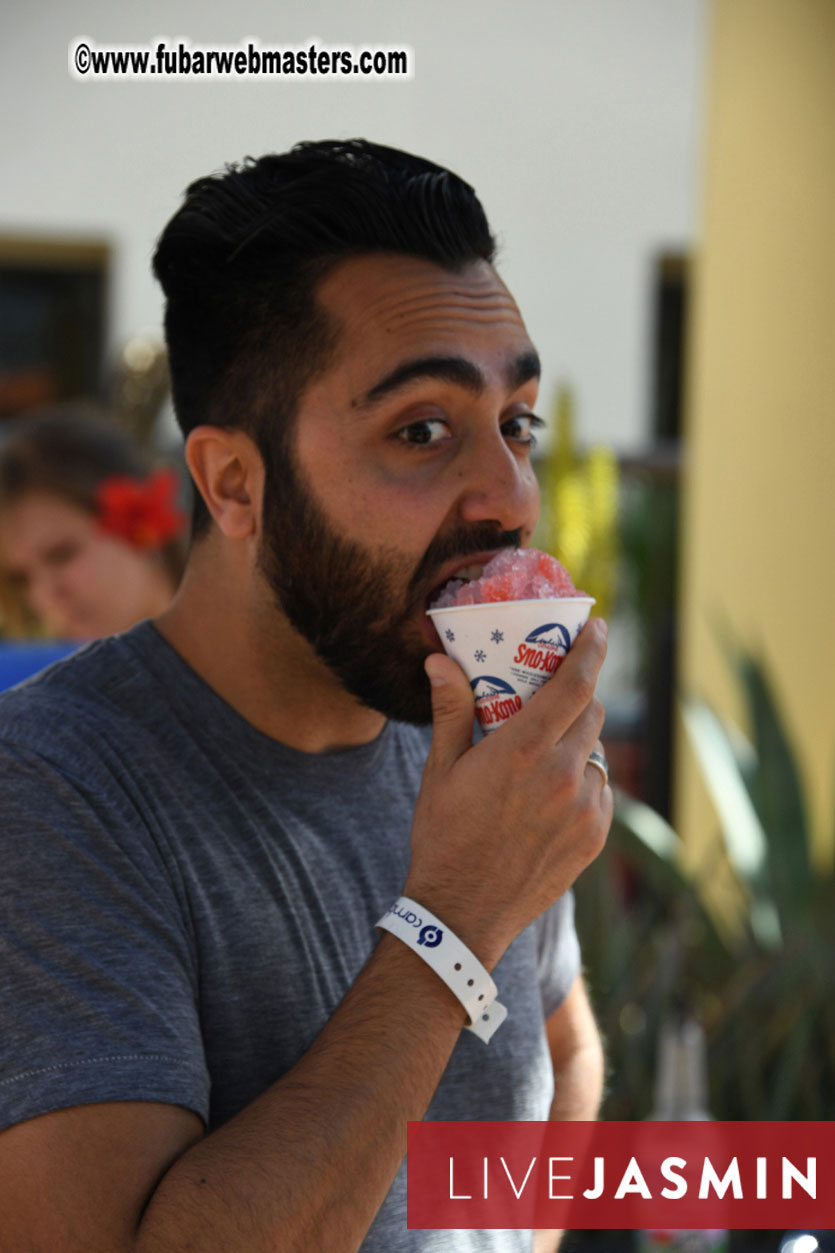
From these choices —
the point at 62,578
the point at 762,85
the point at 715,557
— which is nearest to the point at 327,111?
the point at 762,85

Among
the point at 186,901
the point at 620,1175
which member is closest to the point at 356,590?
the point at 186,901

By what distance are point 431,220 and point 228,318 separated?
218mm

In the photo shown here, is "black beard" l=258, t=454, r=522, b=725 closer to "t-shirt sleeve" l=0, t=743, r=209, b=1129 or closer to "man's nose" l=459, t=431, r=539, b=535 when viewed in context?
"man's nose" l=459, t=431, r=539, b=535

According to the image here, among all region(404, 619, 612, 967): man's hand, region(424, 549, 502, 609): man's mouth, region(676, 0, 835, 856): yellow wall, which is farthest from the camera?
region(676, 0, 835, 856): yellow wall

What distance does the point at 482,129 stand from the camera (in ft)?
21.9

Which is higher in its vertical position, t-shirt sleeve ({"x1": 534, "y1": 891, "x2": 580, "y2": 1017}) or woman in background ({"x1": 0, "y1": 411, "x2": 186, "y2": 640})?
woman in background ({"x1": 0, "y1": 411, "x2": 186, "y2": 640})

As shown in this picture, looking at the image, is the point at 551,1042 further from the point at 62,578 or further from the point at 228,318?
the point at 62,578

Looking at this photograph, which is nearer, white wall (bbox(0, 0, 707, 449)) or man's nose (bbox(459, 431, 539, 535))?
man's nose (bbox(459, 431, 539, 535))

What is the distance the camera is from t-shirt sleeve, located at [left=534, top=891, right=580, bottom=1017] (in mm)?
1556

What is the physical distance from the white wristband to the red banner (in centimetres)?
15

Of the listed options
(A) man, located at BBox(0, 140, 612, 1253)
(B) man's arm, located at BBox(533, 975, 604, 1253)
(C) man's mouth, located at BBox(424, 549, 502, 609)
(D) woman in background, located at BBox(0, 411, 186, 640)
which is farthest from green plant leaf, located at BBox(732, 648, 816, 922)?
(C) man's mouth, located at BBox(424, 549, 502, 609)

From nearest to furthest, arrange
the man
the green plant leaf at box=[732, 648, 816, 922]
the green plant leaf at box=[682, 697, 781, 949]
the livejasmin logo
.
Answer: the man, the livejasmin logo, the green plant leaf at box=[732, 648, 816, 922], the green plant leaf at box=[682, 697, 781, 949]

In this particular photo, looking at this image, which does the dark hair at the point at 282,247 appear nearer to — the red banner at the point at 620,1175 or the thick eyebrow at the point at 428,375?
the thick eyebrow at the point at 428,375

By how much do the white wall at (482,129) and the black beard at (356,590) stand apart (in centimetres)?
512
